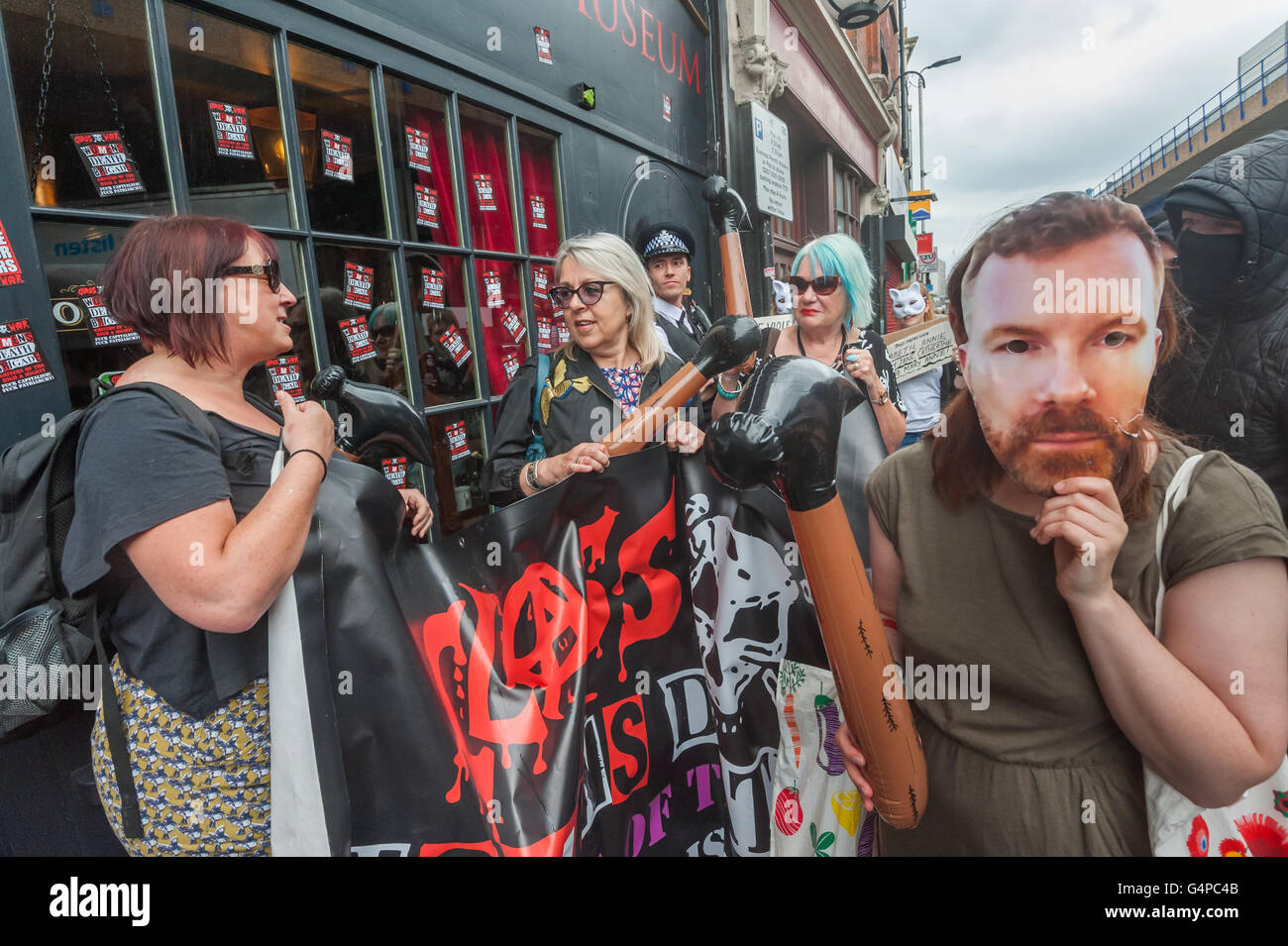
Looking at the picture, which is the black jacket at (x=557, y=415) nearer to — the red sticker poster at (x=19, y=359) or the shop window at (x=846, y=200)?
the red sticker poster at (x=19, y=359)

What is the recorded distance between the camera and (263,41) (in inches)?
104

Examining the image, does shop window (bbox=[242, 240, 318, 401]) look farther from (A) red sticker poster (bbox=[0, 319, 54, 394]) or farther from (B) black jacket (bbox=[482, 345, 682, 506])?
(B) black jacket (bbox=[482, 345, 682, 506])

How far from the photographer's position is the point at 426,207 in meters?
3.39

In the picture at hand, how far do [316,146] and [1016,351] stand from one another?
2.92 metres

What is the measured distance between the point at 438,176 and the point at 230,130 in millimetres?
1125

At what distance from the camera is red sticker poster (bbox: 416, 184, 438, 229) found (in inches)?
132

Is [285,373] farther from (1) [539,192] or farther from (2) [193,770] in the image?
(1) [539,192]

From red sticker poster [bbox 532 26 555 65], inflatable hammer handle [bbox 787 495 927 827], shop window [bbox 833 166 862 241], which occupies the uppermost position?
Result: shop window [bbox 833 166 862 241]

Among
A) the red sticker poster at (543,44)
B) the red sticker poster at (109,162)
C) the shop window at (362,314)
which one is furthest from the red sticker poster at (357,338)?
the red sticker poster at (543,44)

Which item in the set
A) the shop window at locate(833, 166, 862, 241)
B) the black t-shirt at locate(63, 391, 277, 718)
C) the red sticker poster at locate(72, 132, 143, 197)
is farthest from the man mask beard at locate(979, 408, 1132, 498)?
the shop window at locate(833, 166, 862, 241)

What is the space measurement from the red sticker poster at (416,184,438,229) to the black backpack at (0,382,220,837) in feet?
A: 7.67

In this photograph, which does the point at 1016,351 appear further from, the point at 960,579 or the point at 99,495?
the point at 99,495
